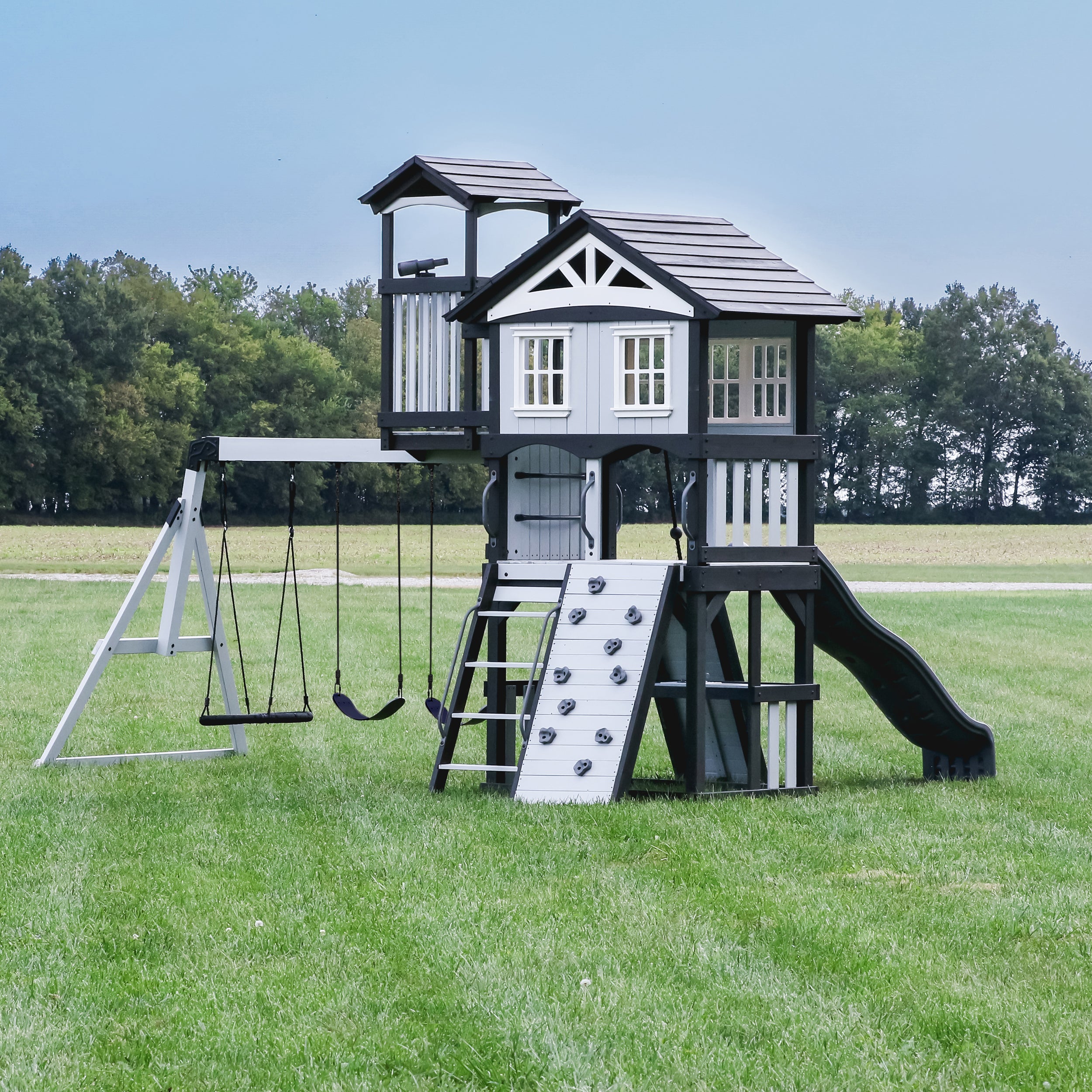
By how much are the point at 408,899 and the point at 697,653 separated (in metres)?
3.32

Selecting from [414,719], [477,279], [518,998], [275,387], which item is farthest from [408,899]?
[275,387]

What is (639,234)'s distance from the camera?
10547mm

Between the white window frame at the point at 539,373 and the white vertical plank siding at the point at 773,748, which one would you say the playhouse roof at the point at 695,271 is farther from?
the white vertical plank siding at the point at 773,748

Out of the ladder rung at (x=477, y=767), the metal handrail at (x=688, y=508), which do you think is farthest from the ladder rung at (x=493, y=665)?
the metal handrail at (x=688, y=508)

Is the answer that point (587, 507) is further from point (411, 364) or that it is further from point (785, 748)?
point (785, 748)

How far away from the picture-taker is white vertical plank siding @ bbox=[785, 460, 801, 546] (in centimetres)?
1016

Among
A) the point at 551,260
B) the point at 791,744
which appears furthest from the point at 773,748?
the point at 551,260

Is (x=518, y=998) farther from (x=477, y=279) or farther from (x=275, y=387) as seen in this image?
(x=275, y=387)

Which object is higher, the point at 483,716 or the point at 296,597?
the point at 296,597

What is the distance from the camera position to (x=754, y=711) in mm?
10211

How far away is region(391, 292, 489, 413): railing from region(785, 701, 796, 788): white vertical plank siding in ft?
9.62

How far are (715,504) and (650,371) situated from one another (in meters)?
0.96

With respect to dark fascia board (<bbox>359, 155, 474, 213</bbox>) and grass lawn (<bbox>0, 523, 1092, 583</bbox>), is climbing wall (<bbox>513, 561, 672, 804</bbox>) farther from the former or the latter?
grass lawn (<bbox>0, 523, 1092, 583</bbox>)

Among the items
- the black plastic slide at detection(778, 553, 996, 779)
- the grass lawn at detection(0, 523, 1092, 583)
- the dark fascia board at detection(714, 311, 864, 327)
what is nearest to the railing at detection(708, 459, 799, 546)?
the black plastic slide at detection(778, 553, 996, 779)
